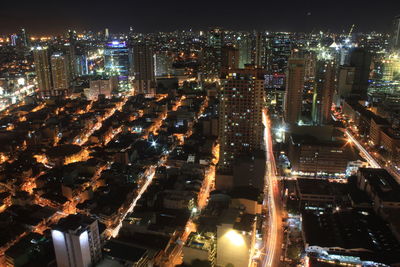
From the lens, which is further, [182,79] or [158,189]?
[182,79]

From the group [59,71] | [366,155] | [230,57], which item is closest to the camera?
[366,155]

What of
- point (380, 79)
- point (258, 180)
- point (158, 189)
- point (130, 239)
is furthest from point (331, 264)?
point (380, 79)

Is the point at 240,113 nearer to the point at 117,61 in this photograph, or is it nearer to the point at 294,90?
the point at 294,90

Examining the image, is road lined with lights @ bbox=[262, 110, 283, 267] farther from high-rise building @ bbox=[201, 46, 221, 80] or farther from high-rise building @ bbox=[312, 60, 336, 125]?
high-rise building @ bbox=[201, 46, 221, 80]

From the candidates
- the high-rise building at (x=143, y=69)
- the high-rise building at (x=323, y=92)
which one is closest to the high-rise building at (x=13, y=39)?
the high-rise building at (x=143, y=69)

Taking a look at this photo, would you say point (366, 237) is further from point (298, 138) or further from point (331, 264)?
point (298, 138)

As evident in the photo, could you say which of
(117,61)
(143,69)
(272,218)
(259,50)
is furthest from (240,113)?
(117,61)
